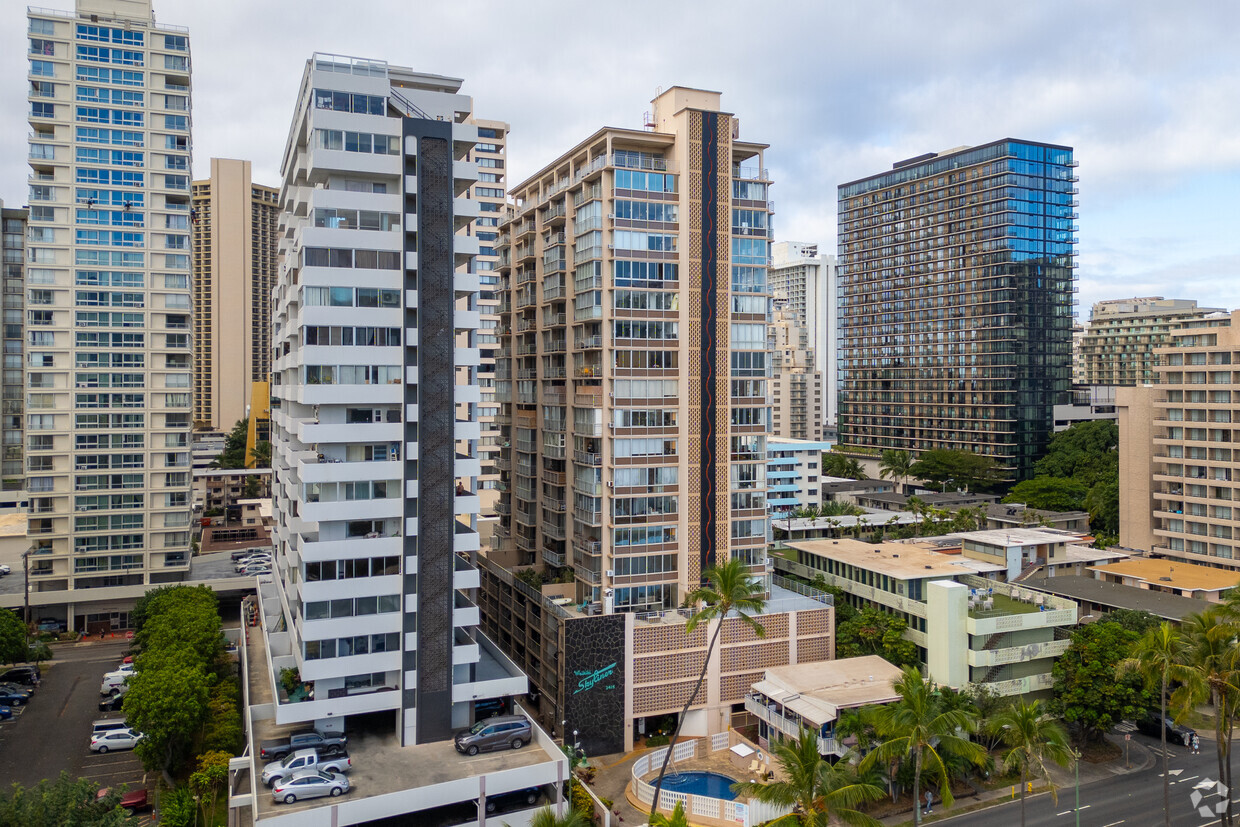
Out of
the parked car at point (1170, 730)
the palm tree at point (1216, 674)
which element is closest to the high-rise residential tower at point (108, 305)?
the palm tree at point (1216, 674)

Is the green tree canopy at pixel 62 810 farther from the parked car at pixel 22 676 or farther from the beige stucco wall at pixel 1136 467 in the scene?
the beige stucco wall at pixel 1136 467

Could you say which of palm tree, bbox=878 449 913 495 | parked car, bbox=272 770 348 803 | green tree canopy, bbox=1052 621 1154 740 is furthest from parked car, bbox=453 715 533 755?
palm tree, bbox=878 449 913 495

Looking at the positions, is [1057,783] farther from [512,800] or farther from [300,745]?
[300,745]

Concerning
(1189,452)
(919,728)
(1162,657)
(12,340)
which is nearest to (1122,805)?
(1162,657)

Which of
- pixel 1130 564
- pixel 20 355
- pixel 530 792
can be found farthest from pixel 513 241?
pixel 20 355

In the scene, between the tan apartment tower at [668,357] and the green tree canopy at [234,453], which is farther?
the green tree canopy at [234,453]

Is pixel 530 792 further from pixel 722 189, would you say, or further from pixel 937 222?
pixel 937 222

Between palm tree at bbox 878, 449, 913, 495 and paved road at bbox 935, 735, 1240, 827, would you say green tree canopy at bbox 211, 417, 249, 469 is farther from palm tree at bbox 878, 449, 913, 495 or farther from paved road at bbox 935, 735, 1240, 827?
paved road at bbox 935, 735, 1240, 827
